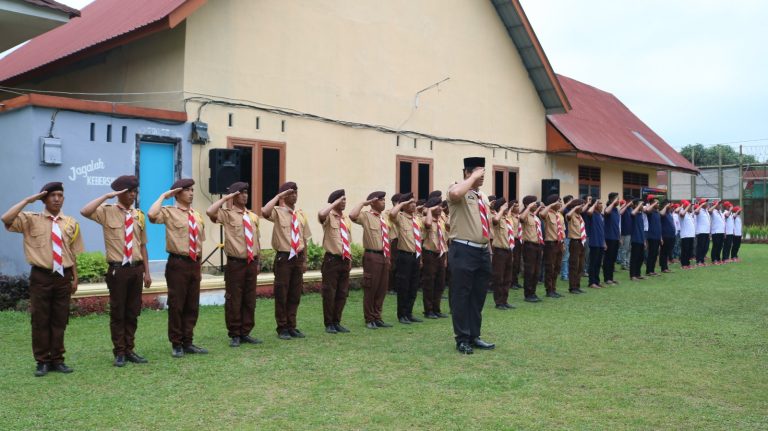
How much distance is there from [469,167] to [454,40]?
10833 millimetres

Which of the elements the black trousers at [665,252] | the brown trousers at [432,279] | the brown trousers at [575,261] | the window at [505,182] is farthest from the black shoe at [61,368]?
the black trousers at [665,252]

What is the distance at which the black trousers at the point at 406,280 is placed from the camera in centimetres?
1010

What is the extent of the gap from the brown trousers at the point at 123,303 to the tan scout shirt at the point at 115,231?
12 cm

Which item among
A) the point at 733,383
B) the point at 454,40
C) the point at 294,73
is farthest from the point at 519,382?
the point at 454,40

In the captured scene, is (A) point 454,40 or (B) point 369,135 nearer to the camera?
(B) point 369,135

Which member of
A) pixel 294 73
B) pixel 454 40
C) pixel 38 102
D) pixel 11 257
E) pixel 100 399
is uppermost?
pixel 454 40

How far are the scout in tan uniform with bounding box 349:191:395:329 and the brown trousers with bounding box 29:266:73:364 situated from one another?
12.7 ft

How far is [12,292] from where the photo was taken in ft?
33.4

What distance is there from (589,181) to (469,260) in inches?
640

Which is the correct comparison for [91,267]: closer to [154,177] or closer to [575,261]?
[154,177]

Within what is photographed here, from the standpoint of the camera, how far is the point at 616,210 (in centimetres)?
1535

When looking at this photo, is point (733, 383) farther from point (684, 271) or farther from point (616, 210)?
point (684, 271)

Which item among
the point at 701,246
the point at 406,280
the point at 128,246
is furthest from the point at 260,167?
the point at 701,246

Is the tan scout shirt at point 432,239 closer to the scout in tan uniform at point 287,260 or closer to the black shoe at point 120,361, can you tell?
the scout in tan uniform at point 287,260
